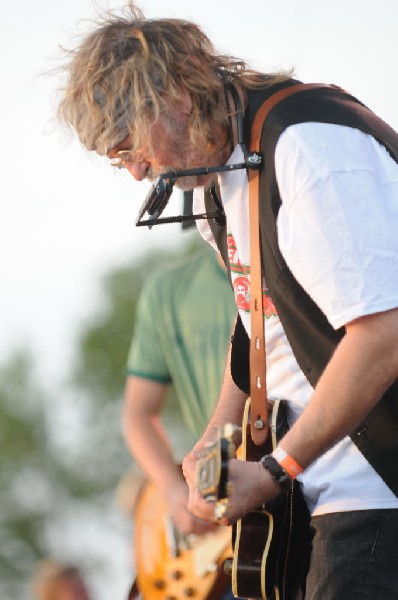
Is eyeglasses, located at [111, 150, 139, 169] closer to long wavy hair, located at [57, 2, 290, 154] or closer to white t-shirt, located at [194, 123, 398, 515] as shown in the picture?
long wavy hair, located at [57, 2, 290, 154]

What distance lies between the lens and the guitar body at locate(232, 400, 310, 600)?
11.7ft

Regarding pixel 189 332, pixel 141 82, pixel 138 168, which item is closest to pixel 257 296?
pixel 138 168

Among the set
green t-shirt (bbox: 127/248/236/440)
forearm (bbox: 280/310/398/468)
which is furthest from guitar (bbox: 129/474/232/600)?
forearm (bbox: 280/310/398/468)

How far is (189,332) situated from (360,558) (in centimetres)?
301

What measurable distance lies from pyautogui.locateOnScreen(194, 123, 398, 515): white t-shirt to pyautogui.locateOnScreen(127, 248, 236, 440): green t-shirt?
2.80m

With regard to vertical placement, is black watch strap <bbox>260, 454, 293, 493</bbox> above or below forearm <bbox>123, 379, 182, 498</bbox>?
above

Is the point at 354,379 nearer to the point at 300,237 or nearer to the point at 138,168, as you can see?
the point at 300,237

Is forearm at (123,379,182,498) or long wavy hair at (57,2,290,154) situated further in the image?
forearm at (123,379,182,498)

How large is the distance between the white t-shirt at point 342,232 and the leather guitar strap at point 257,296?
0.48ft

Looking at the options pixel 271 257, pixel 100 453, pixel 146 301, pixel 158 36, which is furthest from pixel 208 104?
pixel 100 453

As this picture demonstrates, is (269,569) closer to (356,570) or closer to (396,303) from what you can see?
(356,570)

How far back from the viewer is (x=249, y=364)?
3893mm

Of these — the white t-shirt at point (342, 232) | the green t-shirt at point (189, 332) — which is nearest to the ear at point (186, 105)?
the white t-shirt at point (342, 232)

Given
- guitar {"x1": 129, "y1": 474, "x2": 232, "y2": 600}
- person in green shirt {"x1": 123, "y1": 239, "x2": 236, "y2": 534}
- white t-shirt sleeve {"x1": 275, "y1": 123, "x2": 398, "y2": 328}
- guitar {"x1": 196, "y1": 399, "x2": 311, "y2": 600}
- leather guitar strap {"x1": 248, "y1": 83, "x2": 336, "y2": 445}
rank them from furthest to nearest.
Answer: person in green shirt {"x1": 123, "y1": 239, "x2": 236, "y2": 534} → guitar {"x1": 129, "y1": 474, "x2": 232, "y2": 600} → guitar {"x1": 196, "y1": 399, "x2": 311, "y2": 600} → leather guitar strap {"x1": 248, "y1": 83, "x2": 336, "y2": 445} → white t-shirt sleeve {"x1": 275, "y1": 123, "x2": 398, "y2": 328}
